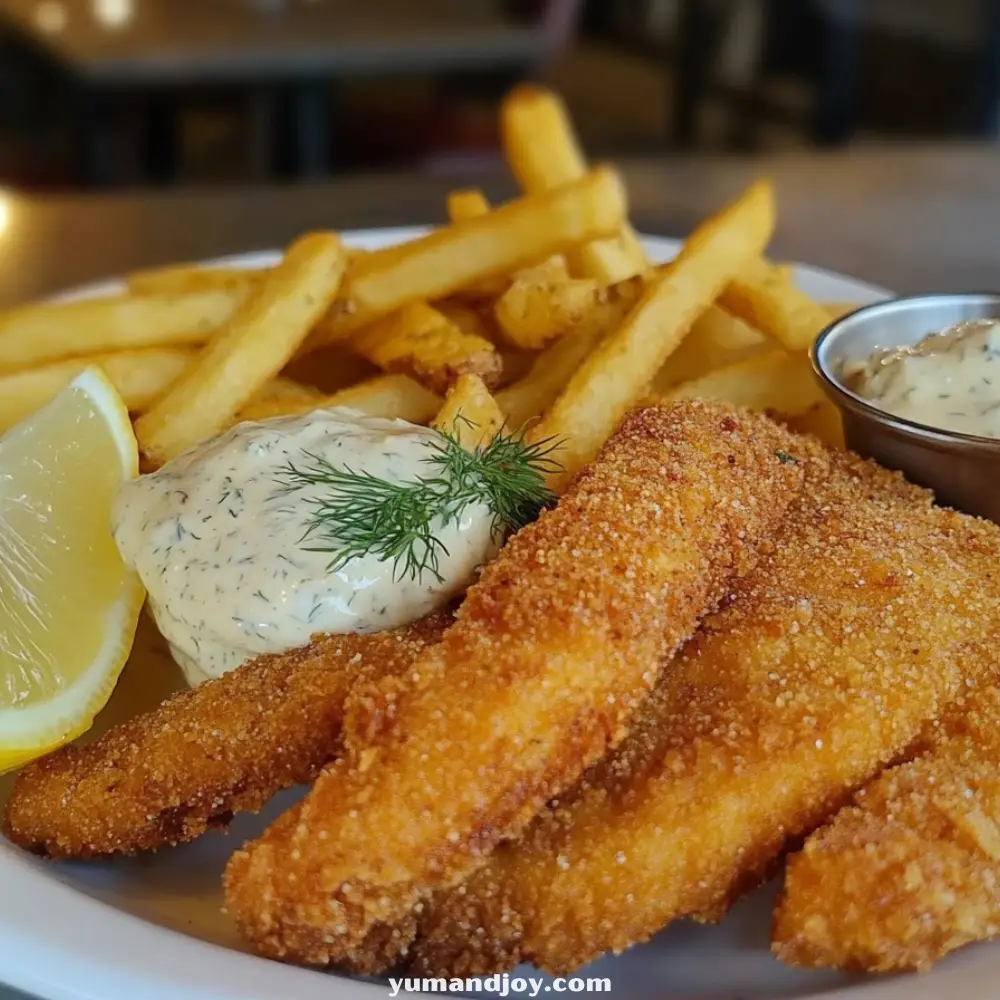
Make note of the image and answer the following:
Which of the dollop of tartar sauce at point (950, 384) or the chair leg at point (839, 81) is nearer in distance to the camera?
the dollop of tartar sauce at point (950, 384)

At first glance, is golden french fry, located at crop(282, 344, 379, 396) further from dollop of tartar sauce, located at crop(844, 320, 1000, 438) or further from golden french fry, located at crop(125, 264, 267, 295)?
dollop of tartar sauce, located at crop(844, 320, 1000, 438)

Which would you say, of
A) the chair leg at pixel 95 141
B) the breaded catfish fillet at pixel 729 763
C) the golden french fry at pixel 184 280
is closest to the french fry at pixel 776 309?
the breaded catfish fillet at pixel 729 763

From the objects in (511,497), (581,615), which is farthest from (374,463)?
(581,615)

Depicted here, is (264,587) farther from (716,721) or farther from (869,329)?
(869,329)

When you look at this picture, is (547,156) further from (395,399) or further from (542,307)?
(395,399)

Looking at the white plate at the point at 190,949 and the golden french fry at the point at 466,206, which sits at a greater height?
the golden french fry at the point at 466,206

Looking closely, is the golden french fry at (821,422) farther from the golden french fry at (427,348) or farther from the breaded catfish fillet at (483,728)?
the breaded catfish fillet at (483,728)

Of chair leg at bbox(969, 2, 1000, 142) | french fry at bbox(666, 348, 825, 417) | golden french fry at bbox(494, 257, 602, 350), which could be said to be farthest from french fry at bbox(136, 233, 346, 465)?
chair leg at bbox(969, 2, 1000, 142)
